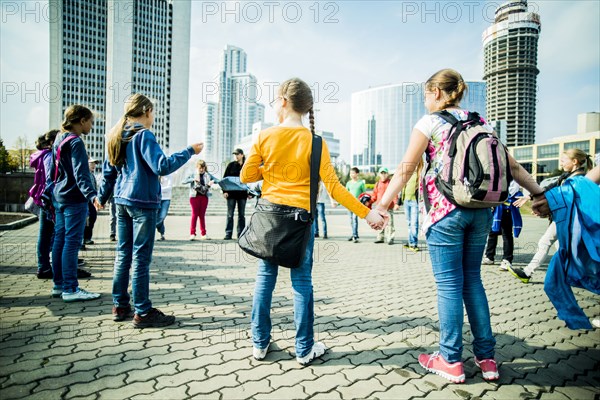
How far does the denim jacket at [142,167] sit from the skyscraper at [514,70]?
4824cm

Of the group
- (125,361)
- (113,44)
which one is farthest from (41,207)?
(113,44)

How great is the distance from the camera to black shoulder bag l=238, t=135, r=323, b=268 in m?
2.32

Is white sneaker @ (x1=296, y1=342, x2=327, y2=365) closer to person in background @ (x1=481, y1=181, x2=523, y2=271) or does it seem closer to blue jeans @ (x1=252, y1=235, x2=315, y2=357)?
blue jeans @ (x1=252, y1=235, x2=315, y2=357)

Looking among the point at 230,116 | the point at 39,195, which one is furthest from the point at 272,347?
the point at 230,116

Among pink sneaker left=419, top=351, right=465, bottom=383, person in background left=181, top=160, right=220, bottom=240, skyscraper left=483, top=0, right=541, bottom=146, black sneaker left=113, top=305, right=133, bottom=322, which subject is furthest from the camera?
skyscraper left=483, top=0, right=541, bottom=146

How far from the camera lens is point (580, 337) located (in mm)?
3240

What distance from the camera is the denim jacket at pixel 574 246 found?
2260mm

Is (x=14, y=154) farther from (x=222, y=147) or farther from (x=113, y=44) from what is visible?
(x=222, y=147)

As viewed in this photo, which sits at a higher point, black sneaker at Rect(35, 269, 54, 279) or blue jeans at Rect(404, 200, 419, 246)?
blue jeans at Rect(404, 200, 419, 246)

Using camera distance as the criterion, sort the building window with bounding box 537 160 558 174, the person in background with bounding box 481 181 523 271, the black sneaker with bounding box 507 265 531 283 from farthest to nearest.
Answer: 1. the building window with bounding box 537 160 558 174
2. the person in background with bounding box 481 181 523 271
3. the black sneaker with bounding box 507 265 531 283

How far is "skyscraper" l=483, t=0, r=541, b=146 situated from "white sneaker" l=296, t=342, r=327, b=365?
48506mm

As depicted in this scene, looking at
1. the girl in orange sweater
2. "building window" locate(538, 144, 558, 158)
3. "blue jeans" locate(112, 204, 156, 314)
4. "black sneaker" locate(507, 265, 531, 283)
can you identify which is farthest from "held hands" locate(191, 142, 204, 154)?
"building window" locate(538, 144, 558, 158)

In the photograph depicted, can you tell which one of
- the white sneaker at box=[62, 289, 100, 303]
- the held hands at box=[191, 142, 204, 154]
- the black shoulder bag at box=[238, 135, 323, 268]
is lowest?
the white sneaker at box=[62, 289, 100, 303]

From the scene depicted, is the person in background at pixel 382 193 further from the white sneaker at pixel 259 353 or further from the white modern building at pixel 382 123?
the white modern building at pixel 382 123
